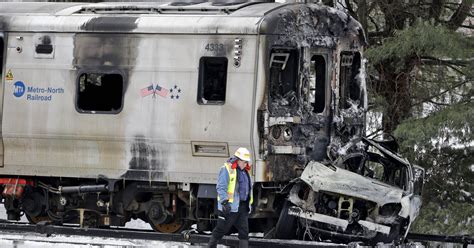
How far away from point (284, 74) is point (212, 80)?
1004mm

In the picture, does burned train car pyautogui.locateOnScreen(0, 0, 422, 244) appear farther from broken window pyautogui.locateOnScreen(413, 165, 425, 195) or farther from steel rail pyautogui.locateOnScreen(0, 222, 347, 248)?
steel rail pyautogui.locateOnScreen(0, 222, 347, 248)

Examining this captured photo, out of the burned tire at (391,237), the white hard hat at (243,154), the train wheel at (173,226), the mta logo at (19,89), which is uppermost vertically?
the mta logo at (19,89)

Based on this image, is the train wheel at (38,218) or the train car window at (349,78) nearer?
the train car window at (349,78)

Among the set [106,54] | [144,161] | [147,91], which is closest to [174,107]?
[147,91]

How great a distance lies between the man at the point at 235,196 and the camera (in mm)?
13766

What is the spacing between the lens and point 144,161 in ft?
49.9

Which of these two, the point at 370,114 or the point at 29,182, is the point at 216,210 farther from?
the point at 370,114

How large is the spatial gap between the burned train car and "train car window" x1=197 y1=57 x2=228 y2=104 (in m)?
0.02

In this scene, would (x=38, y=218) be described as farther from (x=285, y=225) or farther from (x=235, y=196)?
(x=235, y=196)

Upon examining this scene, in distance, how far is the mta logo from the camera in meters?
15.9

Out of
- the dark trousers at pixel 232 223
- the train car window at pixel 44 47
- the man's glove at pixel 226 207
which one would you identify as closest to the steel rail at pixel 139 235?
the dark trousers at pixel 232 223

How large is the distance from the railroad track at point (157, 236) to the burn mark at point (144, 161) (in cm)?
78

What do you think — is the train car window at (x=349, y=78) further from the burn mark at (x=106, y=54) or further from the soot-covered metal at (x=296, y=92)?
the burn mark at (x=106, y=54)

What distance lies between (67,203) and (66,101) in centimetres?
157
